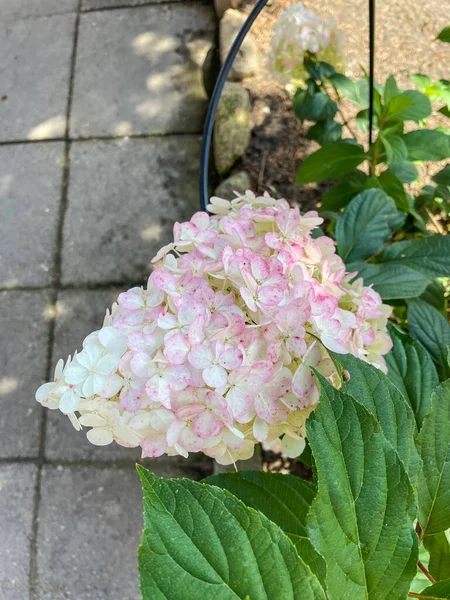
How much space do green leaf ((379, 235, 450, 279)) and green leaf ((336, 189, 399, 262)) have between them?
55mm

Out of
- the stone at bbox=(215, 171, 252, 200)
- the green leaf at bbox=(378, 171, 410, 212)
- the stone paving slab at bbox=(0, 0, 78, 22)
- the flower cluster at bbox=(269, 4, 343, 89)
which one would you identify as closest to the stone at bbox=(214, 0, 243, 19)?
the stone paving slab at bbox=(0, 0, 78, 22)

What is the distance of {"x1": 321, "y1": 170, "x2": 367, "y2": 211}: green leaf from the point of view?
1341 mm

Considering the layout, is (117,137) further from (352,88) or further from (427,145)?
(427,145)

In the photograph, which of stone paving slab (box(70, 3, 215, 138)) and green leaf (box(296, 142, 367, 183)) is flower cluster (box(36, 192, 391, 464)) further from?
stone paving slab (box(70, 3, 215, 138))

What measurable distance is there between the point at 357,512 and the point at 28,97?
235cm

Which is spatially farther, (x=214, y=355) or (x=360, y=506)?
(x=214, y=355)

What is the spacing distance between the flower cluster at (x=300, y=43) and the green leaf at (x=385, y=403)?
1004mm

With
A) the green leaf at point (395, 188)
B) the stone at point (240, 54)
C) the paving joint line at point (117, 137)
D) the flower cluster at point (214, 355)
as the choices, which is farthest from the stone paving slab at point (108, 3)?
the flower cluster at point (214, 355)

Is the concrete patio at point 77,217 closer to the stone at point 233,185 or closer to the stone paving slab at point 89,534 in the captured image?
the stone paving slab at point 89,534

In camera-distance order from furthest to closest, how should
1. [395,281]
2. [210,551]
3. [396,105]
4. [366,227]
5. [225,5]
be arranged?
[225,5] → [396,105] → [366,227] → [395,281] → [210,551]

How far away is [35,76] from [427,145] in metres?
1.82

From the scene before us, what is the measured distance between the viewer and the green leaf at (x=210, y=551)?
1.33ft

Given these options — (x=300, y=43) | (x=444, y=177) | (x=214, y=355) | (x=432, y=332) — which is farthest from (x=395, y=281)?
(x=300, y=43)

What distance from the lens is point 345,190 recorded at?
136cm
